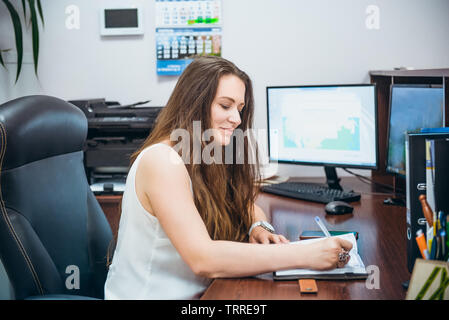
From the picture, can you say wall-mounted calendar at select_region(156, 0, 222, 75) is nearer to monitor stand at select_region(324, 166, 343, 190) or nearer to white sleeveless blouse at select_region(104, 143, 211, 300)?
monitor stand at select_region(324, 166, 343, 190)

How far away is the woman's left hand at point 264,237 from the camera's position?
138 centimetres

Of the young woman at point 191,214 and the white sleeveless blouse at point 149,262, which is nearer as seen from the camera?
the young woman at point 191,214

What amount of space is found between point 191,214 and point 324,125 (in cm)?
112

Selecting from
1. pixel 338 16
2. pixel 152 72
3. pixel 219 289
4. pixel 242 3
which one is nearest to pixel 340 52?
pixel 338 16

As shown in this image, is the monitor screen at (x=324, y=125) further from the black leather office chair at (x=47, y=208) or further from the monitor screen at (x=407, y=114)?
the black leather office chair at (x=47, y=208)

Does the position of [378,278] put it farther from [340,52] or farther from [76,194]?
[340,52]

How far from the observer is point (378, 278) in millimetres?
1154

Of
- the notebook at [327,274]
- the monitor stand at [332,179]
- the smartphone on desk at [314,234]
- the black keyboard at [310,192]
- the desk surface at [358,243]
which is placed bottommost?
the desk surface at [358,243]

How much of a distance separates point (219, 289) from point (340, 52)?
1714 millimetres

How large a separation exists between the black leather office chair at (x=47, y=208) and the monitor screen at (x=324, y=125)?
3.18ft

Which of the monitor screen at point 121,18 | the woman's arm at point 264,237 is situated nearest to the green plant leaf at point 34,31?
the monitor screen at point 121,18

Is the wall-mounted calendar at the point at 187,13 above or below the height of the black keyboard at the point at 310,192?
above

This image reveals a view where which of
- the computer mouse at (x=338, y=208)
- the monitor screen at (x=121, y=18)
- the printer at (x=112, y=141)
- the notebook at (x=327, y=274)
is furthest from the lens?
the monitor screen at (x=121, y=18)

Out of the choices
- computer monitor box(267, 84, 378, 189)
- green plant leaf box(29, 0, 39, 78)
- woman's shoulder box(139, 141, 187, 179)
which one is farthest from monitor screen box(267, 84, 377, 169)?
green plant leaf box(29, 0, 39, 78)
